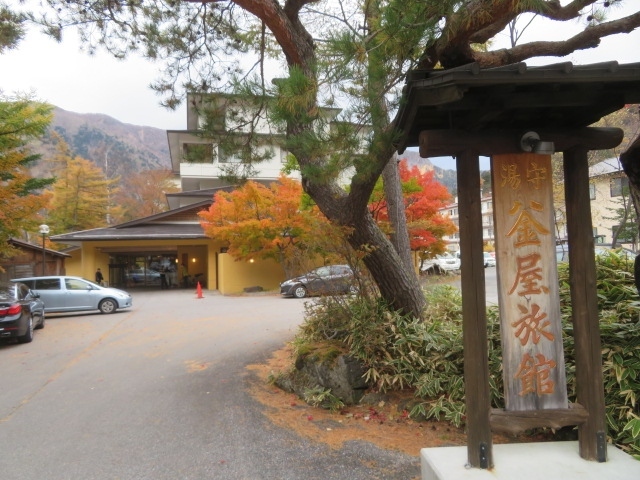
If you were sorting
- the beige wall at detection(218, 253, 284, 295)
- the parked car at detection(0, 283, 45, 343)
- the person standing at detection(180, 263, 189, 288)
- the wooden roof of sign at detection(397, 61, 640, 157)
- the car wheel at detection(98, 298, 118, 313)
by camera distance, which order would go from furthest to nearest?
the person standing at detection(180, 263, 189, 288), the beige wall at detection(218, 253, 284, 295), the car wheel at detection(98, 298, 118, 313), the parked car at detection(0, 283, 45, 343), the wooden roof of sign at detection(397, 61, 640, 157)

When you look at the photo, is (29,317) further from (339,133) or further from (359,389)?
(339,133)

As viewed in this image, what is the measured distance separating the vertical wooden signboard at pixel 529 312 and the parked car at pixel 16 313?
10.2m

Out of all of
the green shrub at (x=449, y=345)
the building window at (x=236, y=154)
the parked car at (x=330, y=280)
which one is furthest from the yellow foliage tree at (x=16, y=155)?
the green shrub at (x=449, y=345)

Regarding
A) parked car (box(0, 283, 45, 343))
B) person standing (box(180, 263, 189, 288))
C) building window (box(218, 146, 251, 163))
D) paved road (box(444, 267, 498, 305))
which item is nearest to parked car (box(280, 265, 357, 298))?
paved road (box(444, 267, 498, 305))

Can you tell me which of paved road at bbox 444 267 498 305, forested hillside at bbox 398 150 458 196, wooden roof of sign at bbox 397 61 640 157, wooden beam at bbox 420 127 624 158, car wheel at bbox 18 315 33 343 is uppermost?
forested hillside at bbox 398 150 458 196

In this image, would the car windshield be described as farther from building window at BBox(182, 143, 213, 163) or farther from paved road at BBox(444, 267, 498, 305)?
building window at BBox(182, 143, 213, 163)

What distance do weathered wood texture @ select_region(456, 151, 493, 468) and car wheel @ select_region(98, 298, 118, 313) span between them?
49.0 ft

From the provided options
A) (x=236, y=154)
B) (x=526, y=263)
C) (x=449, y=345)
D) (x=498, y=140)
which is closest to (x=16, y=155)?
(x=236, y=154)

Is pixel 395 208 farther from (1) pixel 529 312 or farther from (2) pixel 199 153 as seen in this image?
(1) pixel 529 312

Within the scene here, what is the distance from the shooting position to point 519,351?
318 cm

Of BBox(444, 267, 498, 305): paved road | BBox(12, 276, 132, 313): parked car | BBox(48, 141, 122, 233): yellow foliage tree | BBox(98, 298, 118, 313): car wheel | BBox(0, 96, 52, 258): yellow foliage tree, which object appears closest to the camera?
BBox(444, 267, 498, 305): paved road

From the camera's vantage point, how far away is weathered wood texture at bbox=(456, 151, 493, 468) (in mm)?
3133

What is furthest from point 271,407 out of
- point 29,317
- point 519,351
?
point 29,317

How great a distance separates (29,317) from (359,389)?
28.4ft
